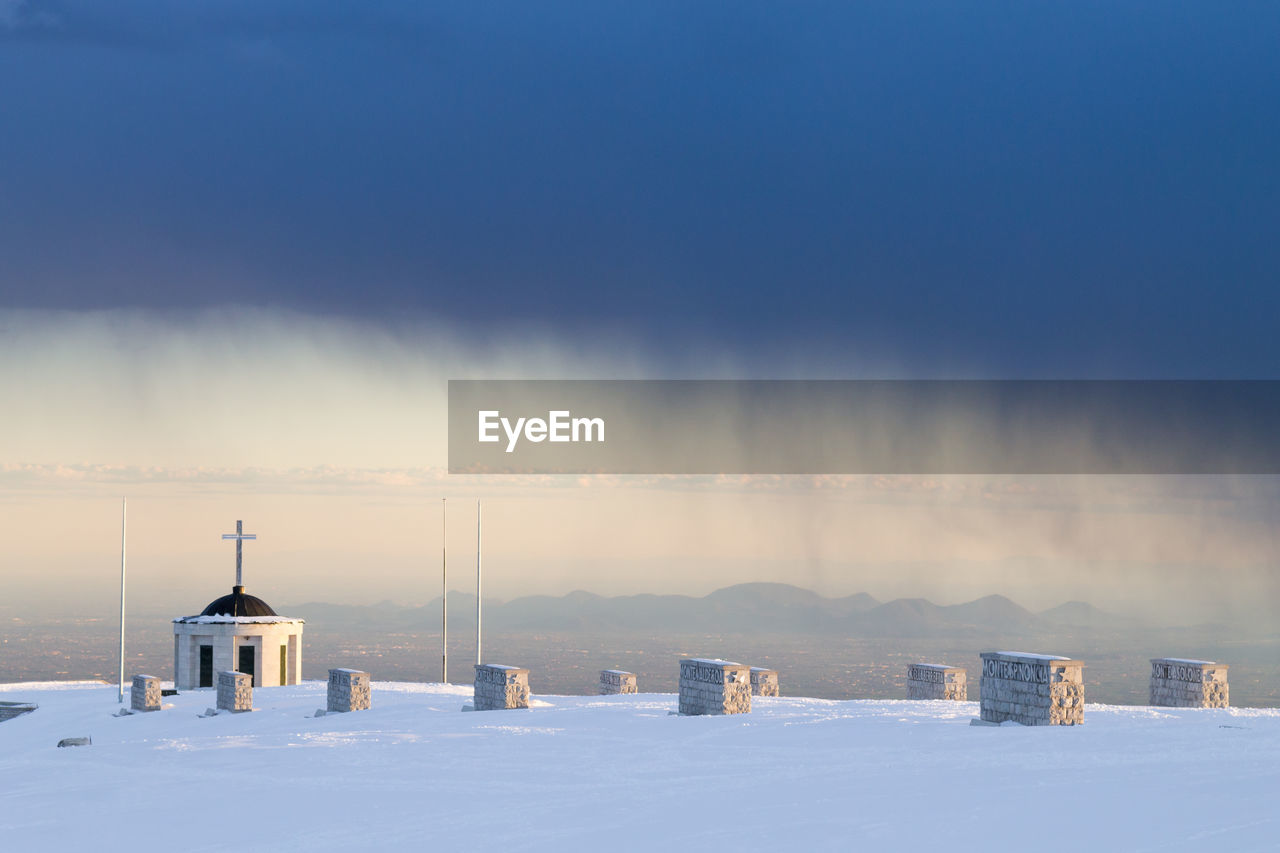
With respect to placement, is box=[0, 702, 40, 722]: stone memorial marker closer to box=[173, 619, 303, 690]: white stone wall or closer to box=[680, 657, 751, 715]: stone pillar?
box=[173, 619, 303, 690]: white stone wall

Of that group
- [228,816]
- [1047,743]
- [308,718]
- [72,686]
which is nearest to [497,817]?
[228,816]

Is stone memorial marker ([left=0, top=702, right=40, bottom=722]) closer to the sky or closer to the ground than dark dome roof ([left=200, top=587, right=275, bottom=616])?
closer to the ground

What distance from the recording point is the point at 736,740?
23250 mm

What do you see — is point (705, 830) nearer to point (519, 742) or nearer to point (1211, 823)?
point (1211, 823)

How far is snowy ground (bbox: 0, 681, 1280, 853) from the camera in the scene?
15336 mm

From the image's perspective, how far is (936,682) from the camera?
31.5 meters

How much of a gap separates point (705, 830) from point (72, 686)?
42.6m


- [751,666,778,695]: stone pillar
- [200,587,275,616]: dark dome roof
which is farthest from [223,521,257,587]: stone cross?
[751,666,778,695]: stone pillar

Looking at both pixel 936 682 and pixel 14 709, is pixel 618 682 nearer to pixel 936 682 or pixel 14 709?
pixel 936 682

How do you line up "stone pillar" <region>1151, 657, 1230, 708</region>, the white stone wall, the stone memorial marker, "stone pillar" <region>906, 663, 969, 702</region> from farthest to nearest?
the stone memorial marker
the white stone wall
"stone pillar" <region>906, 663, 969, 702</region>
"stone pillar" <region>1151, 657, 1230, 708</region>

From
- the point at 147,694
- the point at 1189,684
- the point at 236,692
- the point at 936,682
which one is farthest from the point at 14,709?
the point at 1189,684

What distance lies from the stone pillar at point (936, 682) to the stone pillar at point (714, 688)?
609 centimetres

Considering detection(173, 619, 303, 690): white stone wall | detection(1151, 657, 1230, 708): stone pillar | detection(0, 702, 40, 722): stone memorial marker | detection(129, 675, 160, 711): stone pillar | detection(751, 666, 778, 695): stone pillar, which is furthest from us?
detection(0, 702, 40, 722): stone memorial marker

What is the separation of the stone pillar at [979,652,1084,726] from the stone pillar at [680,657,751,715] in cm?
594
